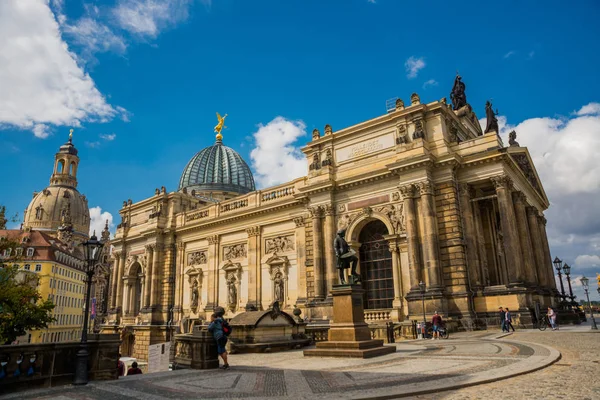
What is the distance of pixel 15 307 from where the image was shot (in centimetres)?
2183

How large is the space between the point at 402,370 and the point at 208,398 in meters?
4.72

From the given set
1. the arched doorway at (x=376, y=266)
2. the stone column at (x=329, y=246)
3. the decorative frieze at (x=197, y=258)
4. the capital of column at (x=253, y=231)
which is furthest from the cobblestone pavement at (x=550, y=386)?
the decorative frieze at (x=197, y=258)

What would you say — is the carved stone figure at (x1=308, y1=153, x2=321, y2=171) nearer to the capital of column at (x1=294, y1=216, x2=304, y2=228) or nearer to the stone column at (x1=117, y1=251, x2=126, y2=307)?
the capital of column at (x1=294, y1=216, x2=304, y2=228)

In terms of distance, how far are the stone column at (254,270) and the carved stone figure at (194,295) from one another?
6876mm

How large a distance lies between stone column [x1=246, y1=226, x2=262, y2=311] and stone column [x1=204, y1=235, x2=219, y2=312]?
416cm

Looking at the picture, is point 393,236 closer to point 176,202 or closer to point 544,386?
point 544,386

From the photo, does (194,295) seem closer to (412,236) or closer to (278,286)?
(278,286)

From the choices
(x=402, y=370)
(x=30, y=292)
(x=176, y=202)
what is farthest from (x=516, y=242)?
(x=176, y=202)

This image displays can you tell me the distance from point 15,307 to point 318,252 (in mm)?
17705

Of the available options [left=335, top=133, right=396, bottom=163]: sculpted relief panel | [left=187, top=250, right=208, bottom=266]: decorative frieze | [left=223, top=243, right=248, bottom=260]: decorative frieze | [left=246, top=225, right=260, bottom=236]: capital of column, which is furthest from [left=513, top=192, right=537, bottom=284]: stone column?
[left=187, top=250, right=208, bottom=266]: decorative frieze

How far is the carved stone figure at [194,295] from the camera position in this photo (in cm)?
3916

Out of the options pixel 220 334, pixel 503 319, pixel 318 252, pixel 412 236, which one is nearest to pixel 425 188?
pixel 412 236

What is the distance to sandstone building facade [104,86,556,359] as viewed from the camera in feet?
81.0

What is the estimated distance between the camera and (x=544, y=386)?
299 inches
